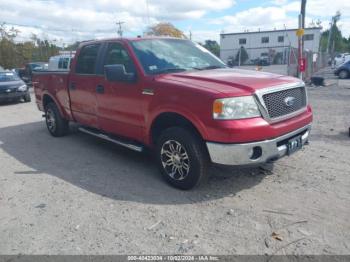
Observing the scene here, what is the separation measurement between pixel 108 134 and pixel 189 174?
1965 millimetres

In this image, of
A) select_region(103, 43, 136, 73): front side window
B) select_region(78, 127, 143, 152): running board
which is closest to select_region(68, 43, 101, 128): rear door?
select_region(78, 127, 143, 152): running board

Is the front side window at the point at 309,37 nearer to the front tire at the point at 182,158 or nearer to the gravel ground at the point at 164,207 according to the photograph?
the gravel ground at the point at 164,207

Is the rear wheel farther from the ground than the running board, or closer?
closer

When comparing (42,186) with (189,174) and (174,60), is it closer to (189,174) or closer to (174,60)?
(189,174)

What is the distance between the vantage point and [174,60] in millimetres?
4488

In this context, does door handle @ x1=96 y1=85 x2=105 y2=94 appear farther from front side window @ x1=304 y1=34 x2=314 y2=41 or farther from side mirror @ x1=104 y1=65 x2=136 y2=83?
front side window @ x1=304 y1=34 x2=314 y2=41

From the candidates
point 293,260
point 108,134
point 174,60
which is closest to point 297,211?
point 293,260

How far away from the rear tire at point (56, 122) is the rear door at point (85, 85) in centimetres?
94

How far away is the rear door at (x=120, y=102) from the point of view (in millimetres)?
4328

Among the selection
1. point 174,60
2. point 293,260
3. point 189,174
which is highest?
point 174,60

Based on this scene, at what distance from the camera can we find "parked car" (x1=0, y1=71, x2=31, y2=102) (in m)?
12.2

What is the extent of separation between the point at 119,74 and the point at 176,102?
1013 mm

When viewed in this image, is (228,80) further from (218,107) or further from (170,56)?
(170,56)

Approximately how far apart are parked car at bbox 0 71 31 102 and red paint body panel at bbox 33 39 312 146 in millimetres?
8013
